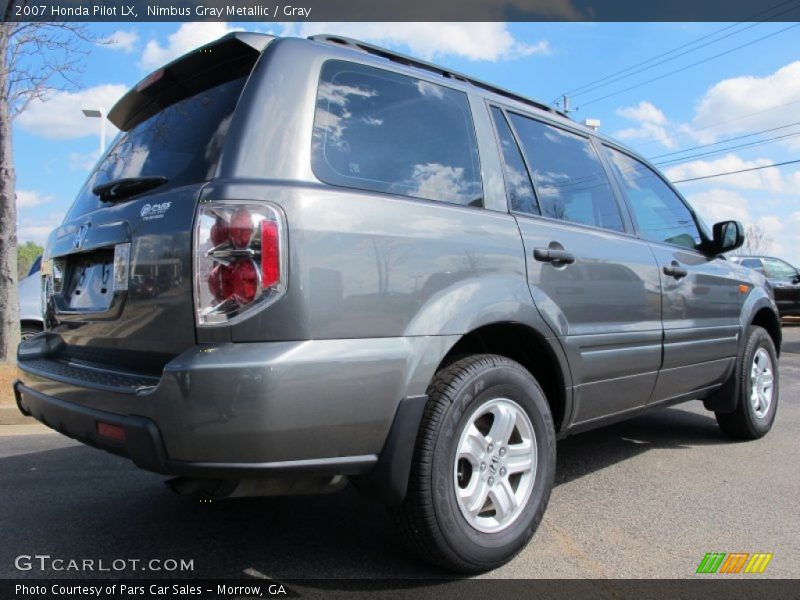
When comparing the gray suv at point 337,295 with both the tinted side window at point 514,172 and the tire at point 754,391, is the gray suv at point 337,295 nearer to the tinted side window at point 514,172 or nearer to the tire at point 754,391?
the tinted side window at point 514,172

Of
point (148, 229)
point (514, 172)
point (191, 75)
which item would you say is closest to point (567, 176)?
point (514, 172)

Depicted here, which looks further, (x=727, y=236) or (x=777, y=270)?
(x=777, y=270)

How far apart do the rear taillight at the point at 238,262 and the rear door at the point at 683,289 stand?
253 cm

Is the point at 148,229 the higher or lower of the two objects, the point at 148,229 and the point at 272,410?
the higher

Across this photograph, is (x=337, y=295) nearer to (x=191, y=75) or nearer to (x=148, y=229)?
(x=148, y=229)

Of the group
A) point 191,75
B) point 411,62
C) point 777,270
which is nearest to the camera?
point 191,75

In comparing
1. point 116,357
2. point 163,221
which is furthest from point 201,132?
point 116,357

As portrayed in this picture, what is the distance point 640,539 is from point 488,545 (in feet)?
2.90

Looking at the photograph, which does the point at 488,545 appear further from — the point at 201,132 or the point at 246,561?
the point at 201,132

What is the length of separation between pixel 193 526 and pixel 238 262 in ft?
5.46

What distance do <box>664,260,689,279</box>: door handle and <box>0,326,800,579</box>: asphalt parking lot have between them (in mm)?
1235

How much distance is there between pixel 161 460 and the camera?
6.25 feet

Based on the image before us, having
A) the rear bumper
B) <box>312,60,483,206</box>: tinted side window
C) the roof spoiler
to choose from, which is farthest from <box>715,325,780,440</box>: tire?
the roof spoiler

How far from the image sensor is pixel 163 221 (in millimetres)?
2088
